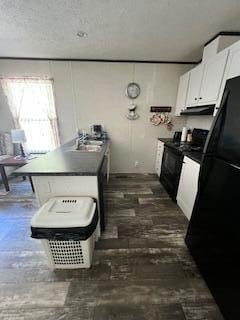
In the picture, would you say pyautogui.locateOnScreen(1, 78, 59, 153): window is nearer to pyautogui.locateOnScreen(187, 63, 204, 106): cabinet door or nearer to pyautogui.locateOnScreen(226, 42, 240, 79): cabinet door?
pyautogui.locateOnScreen(187, 63, 204, 106): cabinet door

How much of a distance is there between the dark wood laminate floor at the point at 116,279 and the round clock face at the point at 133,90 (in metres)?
2.54

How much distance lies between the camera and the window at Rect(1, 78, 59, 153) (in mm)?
3115

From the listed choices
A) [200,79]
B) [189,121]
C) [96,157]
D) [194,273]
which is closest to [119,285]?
[194,273]

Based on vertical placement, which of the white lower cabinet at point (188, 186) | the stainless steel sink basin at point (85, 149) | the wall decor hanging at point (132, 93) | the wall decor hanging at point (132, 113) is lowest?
the white lower cabinet at point (188, 186)

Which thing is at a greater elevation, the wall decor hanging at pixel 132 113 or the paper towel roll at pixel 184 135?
the wall decor hanging at pixel 132 113

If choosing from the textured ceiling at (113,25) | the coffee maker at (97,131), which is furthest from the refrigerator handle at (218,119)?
the coffee maker at (97,131)

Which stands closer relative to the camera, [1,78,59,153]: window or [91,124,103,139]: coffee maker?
[1,78,59,153]: window

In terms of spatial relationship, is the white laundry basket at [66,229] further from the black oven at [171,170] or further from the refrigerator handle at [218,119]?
the black oven at [171,170]

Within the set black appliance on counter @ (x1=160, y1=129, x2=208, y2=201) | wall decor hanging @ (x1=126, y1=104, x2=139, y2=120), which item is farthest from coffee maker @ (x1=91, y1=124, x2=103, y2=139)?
black appliance on counter @ (x1=160, y1=129, x2=208, y2=201)

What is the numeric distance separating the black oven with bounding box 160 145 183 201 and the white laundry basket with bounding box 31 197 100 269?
4.91ft

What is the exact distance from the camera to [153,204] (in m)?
2.51

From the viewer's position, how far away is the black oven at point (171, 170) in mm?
2369

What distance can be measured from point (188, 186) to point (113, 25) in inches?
91.2

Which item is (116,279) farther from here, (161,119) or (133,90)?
(133,90)
